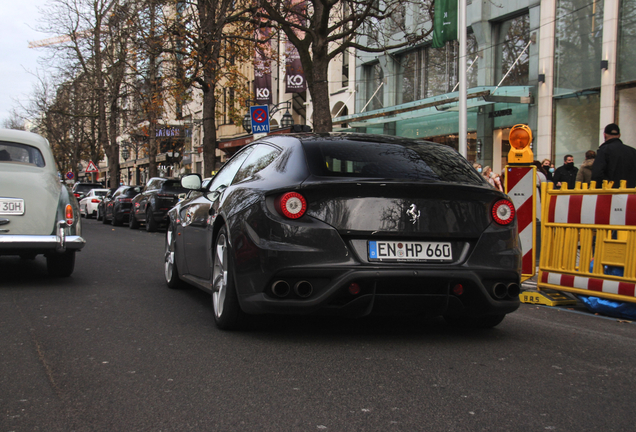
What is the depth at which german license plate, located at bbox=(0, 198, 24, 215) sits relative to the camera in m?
7.96

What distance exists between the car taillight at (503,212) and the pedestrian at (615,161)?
5026mm

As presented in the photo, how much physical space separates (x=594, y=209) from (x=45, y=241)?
5.79 m

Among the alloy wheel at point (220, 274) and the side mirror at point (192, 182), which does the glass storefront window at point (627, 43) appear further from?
the alloy wheel at point (220, 274)

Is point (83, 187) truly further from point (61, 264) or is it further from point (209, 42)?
point (61, 264)

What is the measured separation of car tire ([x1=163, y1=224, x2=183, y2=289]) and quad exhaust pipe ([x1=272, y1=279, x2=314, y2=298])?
3142 mm

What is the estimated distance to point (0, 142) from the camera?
902cm

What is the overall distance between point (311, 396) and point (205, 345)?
140 cm

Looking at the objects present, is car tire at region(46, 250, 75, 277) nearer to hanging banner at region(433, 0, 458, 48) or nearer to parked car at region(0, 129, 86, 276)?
parked car at region(0, 129, 86, 276)

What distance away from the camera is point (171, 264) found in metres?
7.89

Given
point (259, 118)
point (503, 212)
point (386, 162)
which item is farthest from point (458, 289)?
point (259, 118)

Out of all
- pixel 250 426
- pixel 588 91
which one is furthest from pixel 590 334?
pixel 588 91

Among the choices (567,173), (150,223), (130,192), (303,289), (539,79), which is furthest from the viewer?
(130,192)

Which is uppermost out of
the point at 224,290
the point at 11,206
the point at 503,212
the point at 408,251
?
the point at 503,212

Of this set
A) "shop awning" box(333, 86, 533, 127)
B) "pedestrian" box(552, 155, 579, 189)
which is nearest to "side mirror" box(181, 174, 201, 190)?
"pedestrian" box(552, 155, 579, 189)
